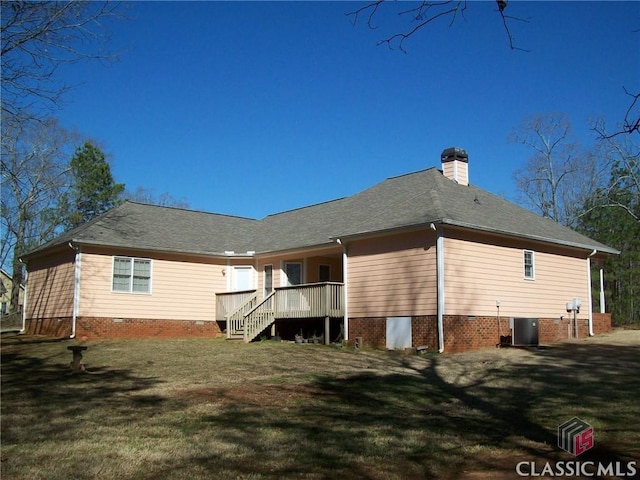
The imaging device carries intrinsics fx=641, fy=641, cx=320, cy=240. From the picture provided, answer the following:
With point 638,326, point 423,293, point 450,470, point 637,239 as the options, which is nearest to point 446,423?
point 450,470

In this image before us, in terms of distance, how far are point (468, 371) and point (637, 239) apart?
26.2m

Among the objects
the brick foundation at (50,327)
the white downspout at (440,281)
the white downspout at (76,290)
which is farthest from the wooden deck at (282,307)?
the brick foundation at (50,327)

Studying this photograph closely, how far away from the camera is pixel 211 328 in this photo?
84.8ft

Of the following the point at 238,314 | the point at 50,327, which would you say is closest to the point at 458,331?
the point at 238,314

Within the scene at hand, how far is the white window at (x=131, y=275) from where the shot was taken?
23.5m

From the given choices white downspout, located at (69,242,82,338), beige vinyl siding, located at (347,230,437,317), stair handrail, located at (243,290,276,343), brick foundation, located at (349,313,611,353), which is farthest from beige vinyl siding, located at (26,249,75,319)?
brick foundation, located at (349,313,611,353)

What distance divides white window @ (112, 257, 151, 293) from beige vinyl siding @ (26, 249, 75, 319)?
4.96 ft

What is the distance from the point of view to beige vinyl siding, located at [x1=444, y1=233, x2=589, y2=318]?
18625 millimetres

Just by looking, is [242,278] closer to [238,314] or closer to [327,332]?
[238,314]

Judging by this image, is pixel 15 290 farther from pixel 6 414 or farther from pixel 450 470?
pixel 450 470

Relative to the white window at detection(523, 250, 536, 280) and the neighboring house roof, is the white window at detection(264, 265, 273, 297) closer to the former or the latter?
the neighboring house roof

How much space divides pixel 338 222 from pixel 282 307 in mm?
3929

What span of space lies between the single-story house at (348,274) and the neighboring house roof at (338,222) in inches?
3.4

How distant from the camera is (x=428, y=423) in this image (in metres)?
9.39
